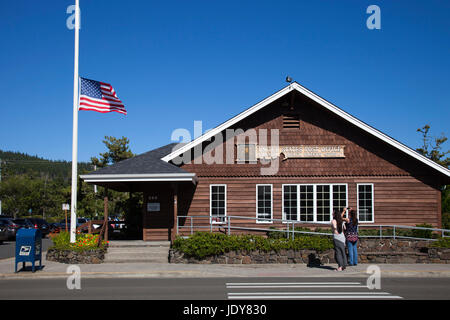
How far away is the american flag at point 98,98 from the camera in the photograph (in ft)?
57.6

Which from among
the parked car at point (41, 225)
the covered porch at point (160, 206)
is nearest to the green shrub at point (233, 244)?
the covered porch at point (160, 206)

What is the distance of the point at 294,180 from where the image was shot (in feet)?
66.7

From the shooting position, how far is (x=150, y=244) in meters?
18.5

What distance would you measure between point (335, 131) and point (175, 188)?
771cm

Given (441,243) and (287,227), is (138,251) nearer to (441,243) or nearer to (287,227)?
(287,227)

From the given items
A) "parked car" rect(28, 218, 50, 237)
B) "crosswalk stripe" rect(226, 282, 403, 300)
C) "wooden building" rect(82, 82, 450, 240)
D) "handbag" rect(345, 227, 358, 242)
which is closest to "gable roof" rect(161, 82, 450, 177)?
"wooden building" rect(82, 82, 450, 240)

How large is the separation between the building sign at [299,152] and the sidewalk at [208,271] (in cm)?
574

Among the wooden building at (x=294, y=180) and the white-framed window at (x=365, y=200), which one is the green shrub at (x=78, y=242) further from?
the white-framed window at (x=365, y=200)

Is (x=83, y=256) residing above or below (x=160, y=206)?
below

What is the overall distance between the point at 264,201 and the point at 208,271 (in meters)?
6.27

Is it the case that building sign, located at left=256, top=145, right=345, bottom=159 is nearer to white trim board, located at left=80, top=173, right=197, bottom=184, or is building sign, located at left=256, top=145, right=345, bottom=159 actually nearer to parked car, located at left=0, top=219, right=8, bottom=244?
white trim board, located at left=80, top=173, right=197, bottom=184

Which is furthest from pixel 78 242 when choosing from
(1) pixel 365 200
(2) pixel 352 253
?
(1) pixel 365 200
